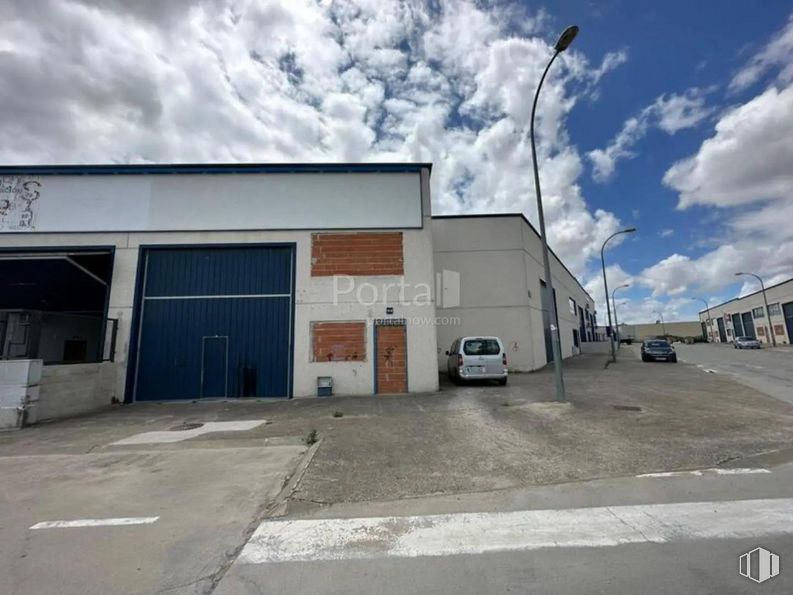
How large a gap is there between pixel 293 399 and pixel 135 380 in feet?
16.9

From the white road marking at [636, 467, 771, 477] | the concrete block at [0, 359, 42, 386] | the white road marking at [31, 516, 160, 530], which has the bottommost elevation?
the white road marking at [636, 467, 771, 477]

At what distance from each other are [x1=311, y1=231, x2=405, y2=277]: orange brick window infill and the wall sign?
30.6 feet

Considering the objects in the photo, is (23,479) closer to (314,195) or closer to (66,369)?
(66,369)

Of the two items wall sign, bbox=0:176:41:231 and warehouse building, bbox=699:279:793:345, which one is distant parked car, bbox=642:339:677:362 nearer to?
warehouse building, bbox=699:279:793:345

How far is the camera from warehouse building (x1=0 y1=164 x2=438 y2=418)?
1205 centimetres

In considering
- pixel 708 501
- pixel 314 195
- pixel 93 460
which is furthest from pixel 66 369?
pixel 708 501

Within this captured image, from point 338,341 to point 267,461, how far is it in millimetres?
6669

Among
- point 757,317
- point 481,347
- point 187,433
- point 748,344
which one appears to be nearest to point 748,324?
point 757,317

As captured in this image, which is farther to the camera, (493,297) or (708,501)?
(493,297)

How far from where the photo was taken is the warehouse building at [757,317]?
44344mm

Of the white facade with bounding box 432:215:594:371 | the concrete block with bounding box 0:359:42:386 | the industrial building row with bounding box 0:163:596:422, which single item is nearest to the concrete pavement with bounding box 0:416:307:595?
the concrete block with bounding box 0:359:42:386

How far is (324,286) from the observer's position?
12430 millimetres

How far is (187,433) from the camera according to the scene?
24.8 feet

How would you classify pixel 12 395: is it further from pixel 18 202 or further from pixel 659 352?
pixel 659 352
